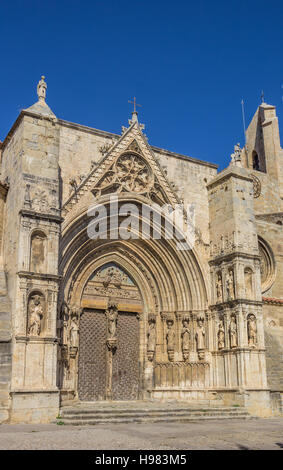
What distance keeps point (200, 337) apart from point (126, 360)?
2538 millimetres

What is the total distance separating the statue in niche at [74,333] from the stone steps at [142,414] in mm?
2101

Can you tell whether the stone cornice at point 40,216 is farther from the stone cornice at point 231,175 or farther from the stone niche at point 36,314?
the stone cornice at point 231,175

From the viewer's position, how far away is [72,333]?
15.4 meters

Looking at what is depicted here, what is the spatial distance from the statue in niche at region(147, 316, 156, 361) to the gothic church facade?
0.04m

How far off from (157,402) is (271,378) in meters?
3.85

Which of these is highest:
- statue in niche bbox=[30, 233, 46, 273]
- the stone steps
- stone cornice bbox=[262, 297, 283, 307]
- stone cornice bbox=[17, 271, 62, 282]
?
statue in niche bbox=[30, 233, 46, 273]

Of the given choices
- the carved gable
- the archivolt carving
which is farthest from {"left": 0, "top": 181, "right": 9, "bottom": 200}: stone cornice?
the archivolt carving

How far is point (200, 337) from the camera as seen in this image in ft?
55.5

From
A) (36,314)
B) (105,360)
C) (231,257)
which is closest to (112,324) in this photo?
(105,360)

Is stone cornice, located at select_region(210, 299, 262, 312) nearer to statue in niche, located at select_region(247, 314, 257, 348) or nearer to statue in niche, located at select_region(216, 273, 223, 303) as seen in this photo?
statue in niche, located at select_region(216, 273, 223, 303)

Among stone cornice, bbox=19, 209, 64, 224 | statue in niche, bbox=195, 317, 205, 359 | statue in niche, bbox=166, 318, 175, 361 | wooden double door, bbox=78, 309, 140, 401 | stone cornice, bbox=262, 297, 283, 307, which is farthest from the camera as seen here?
stone cornice, bbox=262, 297, 283, 307

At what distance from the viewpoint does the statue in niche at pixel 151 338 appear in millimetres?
16906

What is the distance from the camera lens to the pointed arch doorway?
1591 centimetres
